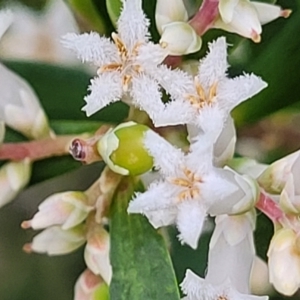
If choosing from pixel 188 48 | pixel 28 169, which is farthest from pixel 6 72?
pixel 188 48

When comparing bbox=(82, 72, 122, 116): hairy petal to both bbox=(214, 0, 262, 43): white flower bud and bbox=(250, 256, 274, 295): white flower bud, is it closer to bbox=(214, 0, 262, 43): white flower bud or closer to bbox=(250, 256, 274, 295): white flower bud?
bbox=(214, 0, 262, 43): white flower bud

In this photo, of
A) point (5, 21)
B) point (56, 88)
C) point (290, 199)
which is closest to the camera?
point (290, 199)

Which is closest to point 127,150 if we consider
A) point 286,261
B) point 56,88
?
point 286,261

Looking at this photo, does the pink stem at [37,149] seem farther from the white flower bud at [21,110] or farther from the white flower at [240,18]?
the white flower at [240,18]

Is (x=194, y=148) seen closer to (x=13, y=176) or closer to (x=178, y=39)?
(x=178, y=39)

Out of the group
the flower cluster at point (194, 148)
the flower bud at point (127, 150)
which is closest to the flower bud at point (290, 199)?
the flower cluster at point (194, 148)

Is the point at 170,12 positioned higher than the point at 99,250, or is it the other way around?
the point at 170,12

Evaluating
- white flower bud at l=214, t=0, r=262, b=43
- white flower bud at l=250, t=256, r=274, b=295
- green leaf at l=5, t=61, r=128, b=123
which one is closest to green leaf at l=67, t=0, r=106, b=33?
green leaf at l=5, t=61, r=128, b=123
